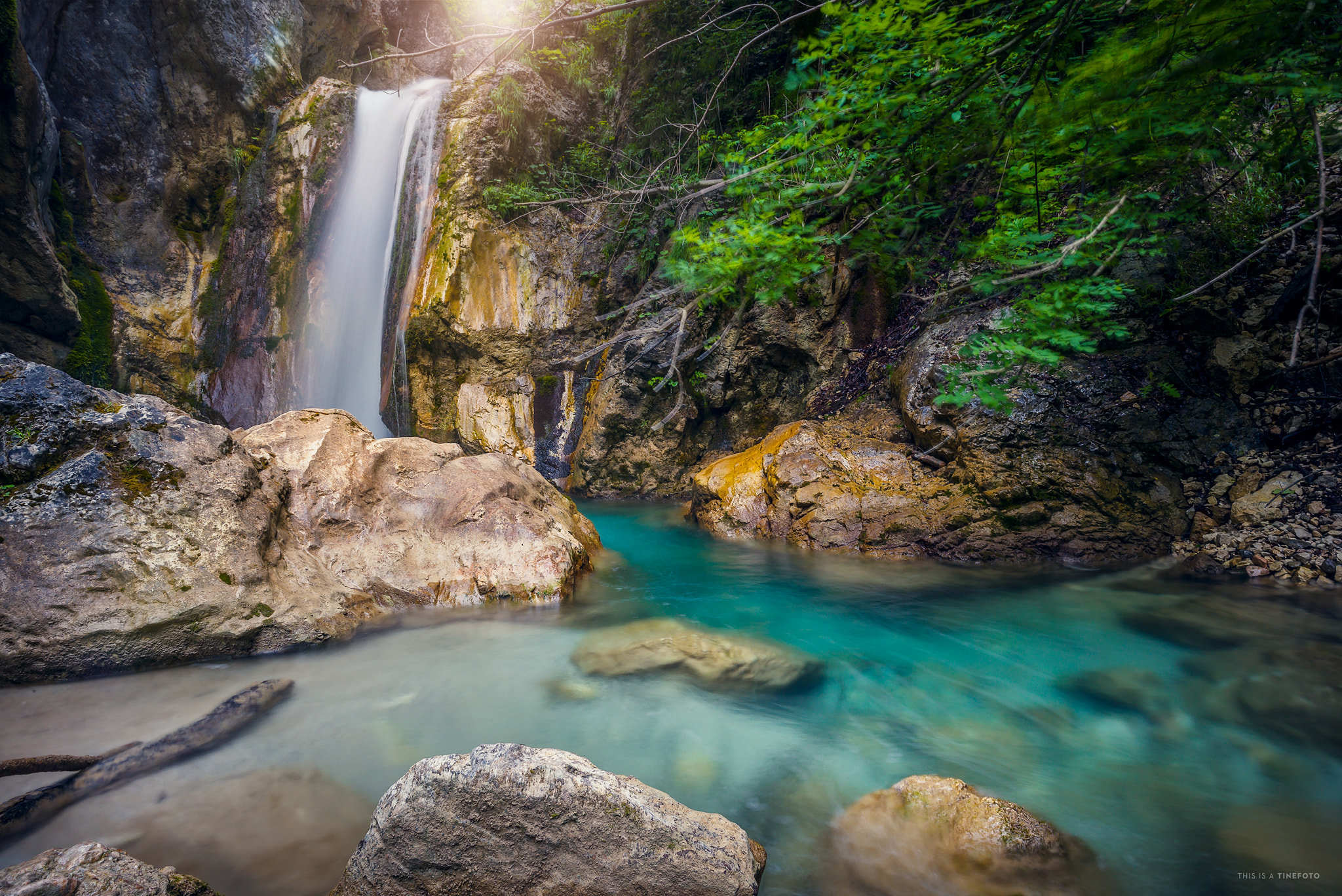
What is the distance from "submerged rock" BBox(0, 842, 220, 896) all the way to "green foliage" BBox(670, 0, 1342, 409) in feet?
11.0

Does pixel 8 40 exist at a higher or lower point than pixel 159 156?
lower

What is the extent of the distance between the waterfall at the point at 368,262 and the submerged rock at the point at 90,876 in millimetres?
10063

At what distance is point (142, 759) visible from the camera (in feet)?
7.44

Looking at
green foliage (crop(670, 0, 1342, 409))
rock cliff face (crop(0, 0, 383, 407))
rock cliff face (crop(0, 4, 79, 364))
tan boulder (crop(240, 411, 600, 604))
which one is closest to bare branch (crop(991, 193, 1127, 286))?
green foliage (crop(670, 0, 1342, 409))

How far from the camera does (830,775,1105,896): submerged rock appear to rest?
1800 mm

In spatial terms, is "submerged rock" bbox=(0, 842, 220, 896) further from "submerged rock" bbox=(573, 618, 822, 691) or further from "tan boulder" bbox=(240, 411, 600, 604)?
"tan boulder" bbox=(240, 411, 600, 604)

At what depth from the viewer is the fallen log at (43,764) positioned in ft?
6.75

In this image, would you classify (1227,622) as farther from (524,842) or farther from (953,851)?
(524,842)

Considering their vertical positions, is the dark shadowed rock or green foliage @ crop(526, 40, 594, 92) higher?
green foliage @ crop(526, 40, 594, 92)

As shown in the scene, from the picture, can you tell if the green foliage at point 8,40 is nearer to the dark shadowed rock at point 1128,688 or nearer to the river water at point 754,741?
the river water at point 754,741

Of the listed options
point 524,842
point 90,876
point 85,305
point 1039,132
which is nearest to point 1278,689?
point 1039,132

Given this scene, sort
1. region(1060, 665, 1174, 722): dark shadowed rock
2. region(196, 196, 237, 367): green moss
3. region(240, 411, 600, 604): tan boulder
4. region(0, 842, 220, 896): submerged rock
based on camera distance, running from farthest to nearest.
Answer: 1. region(196, 196, 237, 367): green moss
2. region(240, 411, 600, 604): tan boulder
3. region(1060, 665, 1174, 722): dark shadowed rock
4. region(0, 842, 220, 896): submerged rock

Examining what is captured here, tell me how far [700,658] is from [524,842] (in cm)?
200

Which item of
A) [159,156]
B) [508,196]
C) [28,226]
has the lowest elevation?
[28,226]
